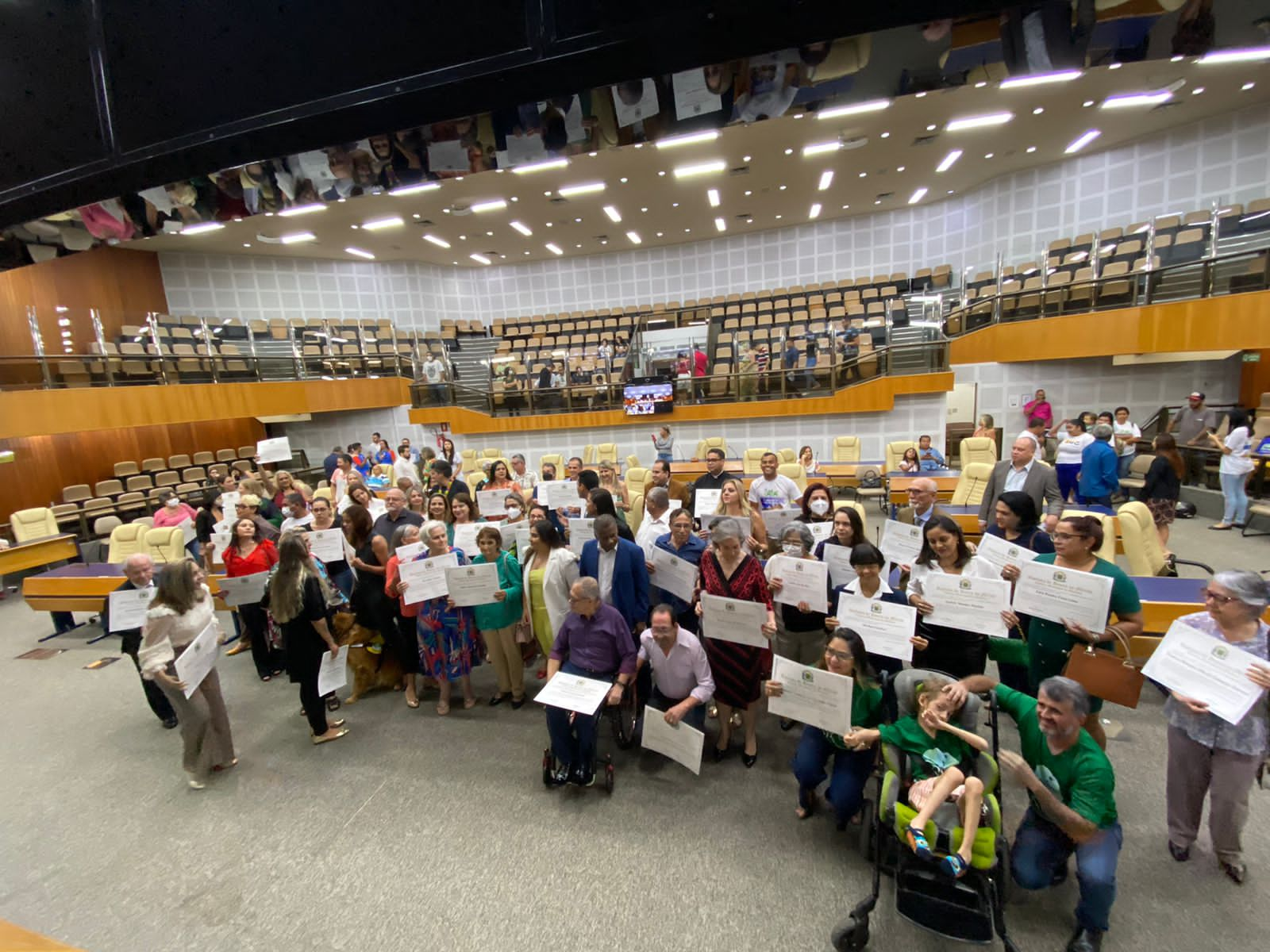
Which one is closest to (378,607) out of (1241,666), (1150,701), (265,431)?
(1241,666)

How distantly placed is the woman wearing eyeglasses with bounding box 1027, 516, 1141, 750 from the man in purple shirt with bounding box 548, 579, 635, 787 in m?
2.62

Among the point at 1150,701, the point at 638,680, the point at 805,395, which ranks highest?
the point at 805,395

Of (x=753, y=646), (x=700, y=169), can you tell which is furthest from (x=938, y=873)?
(x=700, y=169)

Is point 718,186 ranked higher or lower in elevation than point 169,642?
higher

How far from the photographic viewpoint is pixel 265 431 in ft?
64.2

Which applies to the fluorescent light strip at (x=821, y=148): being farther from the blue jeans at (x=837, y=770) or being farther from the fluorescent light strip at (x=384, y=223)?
the blue jeans at (x=837, y=770)

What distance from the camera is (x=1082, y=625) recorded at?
3.12 m

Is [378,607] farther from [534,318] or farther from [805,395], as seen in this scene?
[534,318]

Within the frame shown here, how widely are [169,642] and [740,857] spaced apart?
4138mm

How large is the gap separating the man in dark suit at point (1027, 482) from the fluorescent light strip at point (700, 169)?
11.6m

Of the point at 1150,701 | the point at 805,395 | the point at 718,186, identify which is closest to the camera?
the point at 1150,701

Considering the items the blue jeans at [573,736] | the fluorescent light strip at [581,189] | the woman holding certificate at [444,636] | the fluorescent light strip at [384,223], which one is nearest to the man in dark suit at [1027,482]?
the blue jeans at [573,736]

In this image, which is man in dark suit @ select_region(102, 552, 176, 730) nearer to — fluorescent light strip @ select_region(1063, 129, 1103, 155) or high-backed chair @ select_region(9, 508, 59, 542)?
high-backed chair @ select_region(9, 508, 59, 542)

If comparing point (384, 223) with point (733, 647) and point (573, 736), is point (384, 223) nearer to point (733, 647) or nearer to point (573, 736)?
point (573, 736)
